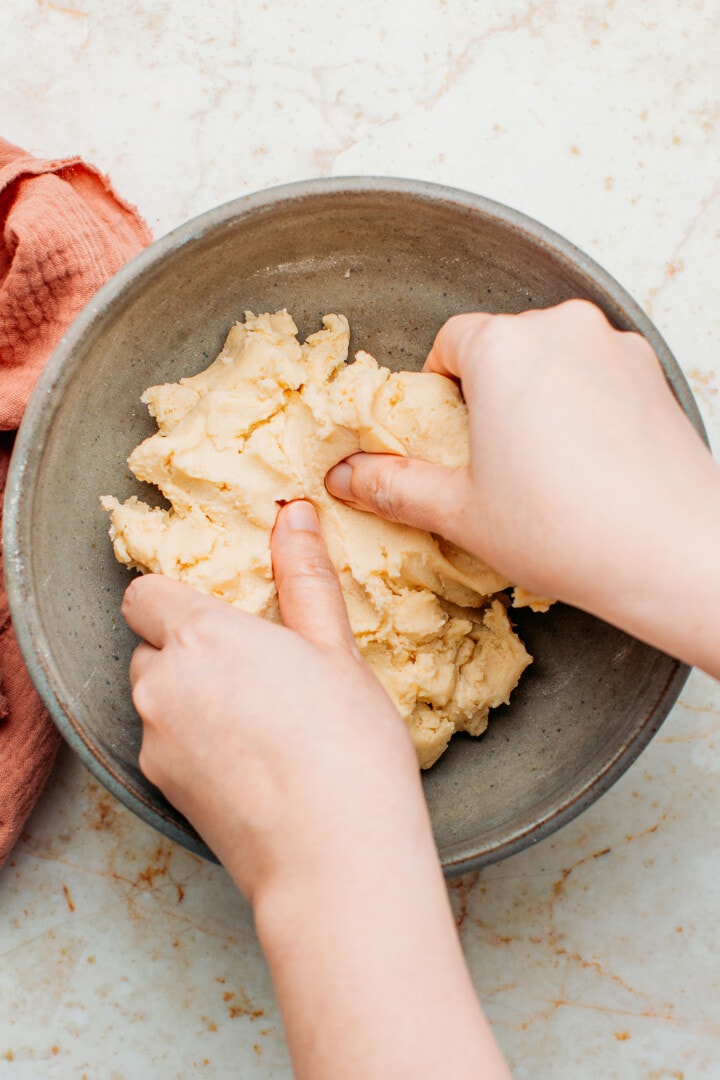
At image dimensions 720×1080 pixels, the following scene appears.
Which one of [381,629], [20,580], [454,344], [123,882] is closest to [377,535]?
[381,629]

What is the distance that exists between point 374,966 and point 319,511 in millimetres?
483

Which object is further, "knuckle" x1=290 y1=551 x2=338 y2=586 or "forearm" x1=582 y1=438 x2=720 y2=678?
"knuckle" x1=290 y1=551 x2=338 y2=586

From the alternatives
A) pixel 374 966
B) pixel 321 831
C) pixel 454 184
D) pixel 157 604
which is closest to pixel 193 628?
pixel 157 604

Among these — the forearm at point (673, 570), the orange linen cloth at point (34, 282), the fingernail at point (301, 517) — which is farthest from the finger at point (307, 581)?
the orange linen cloth at point (34, 282)

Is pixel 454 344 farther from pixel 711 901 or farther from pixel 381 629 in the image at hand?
pixel 711 901

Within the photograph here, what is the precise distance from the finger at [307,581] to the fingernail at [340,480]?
0.10 feet

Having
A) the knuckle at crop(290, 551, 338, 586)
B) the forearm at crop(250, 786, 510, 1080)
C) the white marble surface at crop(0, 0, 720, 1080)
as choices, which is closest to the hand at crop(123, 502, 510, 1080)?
the forearm at crop(250, 786, 510, 1080)

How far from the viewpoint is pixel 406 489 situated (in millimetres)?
904

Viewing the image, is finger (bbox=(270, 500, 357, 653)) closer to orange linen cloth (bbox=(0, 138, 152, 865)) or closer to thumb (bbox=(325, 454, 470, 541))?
thumb (bbox=(325, 454, 470, 541))

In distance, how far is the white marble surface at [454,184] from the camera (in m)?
1.20

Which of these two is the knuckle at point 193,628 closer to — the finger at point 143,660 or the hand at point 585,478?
the finger at point 143,660

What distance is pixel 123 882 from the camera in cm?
121

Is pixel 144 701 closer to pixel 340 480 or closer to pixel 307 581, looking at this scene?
pixel 307 581

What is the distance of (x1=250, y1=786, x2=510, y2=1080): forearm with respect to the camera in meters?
0.67
